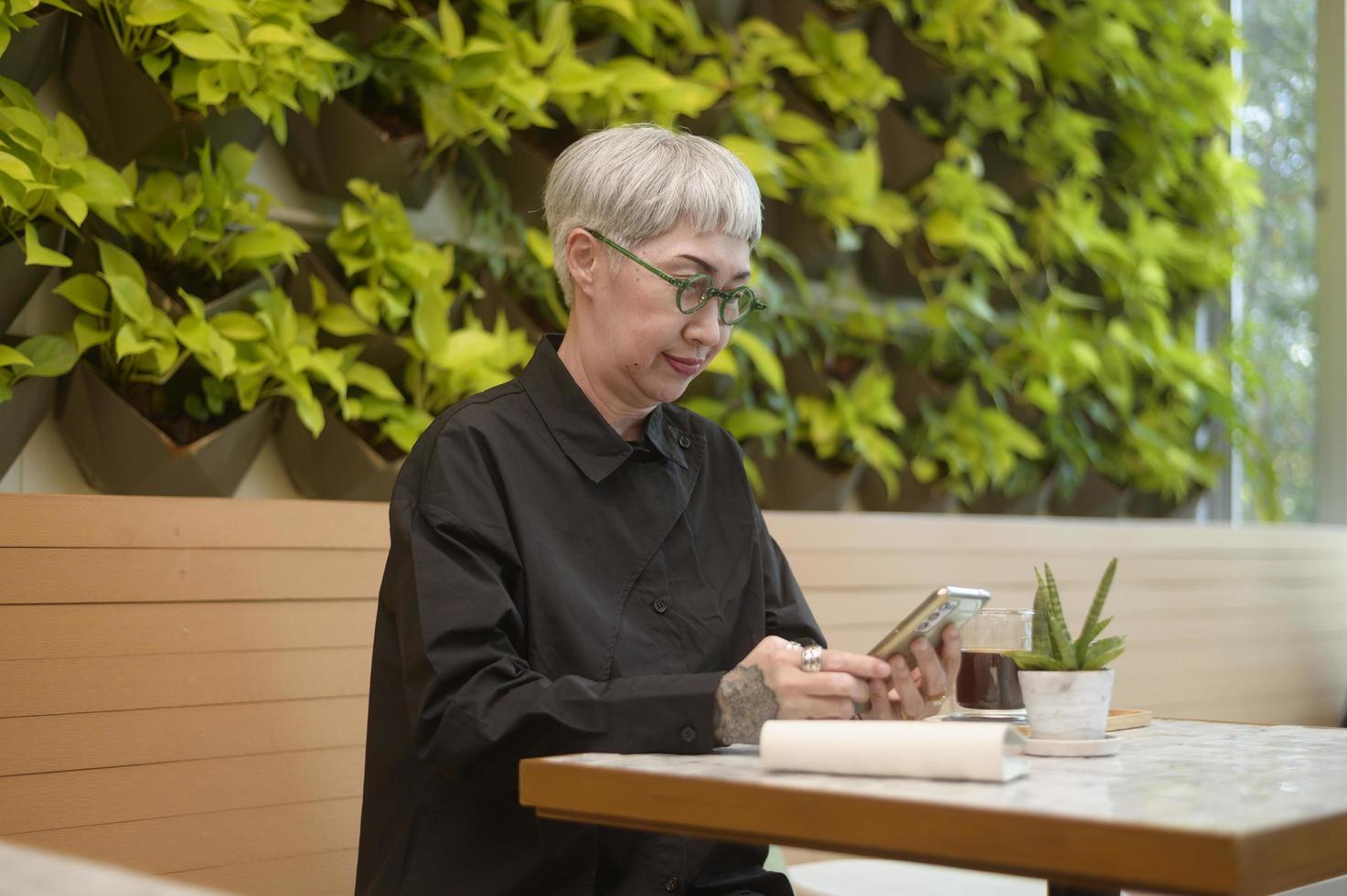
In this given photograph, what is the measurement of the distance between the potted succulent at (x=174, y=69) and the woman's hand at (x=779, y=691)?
1.15 m

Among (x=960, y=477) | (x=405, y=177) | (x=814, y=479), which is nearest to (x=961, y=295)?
(x=960, y=477)

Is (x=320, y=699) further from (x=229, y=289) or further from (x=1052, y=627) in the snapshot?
(x=1052, y=627)

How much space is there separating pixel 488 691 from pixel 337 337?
103cm

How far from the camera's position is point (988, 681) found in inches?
56.9

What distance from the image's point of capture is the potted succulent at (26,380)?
1816 millimetres

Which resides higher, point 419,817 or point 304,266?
point 304,266

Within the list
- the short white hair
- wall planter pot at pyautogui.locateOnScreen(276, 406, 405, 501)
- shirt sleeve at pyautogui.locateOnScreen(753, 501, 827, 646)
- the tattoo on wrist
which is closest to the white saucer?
the tattoo on wrist

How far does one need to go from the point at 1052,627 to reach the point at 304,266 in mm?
1326

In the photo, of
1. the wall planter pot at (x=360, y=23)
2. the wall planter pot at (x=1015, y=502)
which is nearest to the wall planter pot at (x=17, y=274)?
the wall planter pot at (x=360, y=23)

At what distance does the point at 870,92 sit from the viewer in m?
2.98

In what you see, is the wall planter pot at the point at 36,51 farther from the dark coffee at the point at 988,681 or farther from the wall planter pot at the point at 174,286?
the dark coffee at the point at 988,681

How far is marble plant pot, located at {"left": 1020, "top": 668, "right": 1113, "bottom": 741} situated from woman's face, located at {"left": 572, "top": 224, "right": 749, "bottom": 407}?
531mm

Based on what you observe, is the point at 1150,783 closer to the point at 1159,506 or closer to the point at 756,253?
the point at 756,253

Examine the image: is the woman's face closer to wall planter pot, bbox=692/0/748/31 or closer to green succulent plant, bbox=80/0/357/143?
green succulent plant, bbox=80/0/357/143
